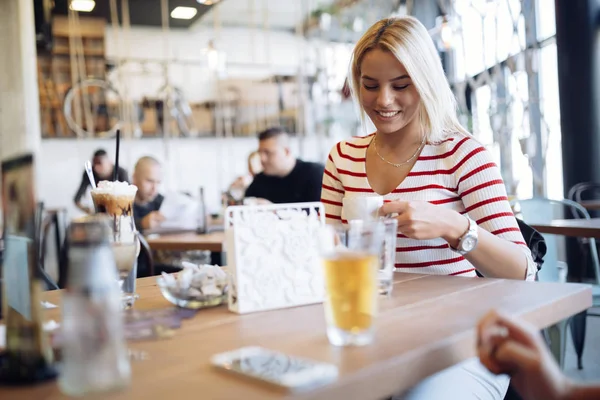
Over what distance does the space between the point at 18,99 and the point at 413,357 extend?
5883mm

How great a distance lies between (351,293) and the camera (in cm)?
83

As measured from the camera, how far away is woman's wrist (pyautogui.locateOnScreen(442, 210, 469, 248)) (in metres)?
1.33

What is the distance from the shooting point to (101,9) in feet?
28.5

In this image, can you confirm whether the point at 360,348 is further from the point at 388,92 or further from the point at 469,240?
the point at 388,92

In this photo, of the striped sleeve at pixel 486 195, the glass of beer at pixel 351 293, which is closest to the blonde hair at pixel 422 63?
the striped sleeve at pixel 486 195

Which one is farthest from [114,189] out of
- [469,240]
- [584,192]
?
[584,192]

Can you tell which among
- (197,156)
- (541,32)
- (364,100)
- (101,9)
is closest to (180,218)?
(364,100)

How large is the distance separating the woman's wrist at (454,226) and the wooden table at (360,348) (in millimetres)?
108

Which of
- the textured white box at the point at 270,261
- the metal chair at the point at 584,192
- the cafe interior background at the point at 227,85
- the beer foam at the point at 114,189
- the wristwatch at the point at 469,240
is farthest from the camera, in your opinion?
the cafe interior background at the point at 227,85

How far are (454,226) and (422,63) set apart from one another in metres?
0.52

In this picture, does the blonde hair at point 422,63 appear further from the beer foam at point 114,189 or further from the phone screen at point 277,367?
the phone screen at point 277,367

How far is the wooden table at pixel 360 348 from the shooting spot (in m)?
0.70

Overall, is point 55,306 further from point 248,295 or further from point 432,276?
point 432,276

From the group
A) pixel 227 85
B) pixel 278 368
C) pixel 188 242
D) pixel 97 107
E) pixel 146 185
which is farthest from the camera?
pixel 227 85
